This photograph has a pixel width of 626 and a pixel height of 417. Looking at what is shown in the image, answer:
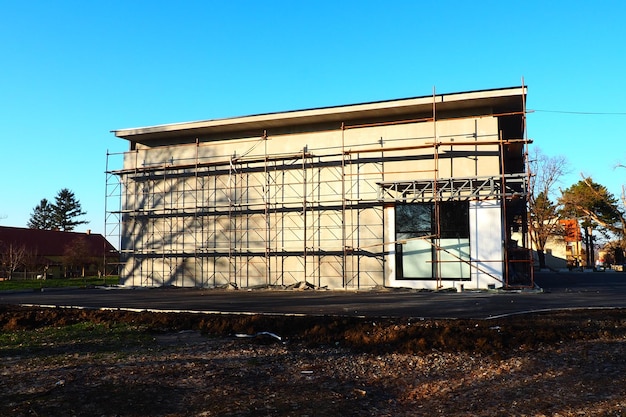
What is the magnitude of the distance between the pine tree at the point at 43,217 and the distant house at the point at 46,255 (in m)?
28.8

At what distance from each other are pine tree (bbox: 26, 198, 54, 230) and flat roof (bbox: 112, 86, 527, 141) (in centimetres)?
6351

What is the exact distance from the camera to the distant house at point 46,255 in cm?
4284

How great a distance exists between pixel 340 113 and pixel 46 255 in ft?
134

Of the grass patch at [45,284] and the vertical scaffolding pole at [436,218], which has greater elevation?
the vertical scaffolding pole at [436,218]

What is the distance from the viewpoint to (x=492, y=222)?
2041cm

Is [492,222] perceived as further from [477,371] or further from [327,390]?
[327,390]

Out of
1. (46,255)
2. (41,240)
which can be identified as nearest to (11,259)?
(46,255)

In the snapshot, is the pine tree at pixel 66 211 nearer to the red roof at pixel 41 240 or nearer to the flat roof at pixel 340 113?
the red roof at pixel 41 240

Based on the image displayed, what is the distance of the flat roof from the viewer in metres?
21.3

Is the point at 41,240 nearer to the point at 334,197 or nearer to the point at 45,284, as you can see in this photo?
the point at 45,284

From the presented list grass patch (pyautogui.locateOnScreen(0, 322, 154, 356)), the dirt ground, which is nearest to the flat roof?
the dirt ground

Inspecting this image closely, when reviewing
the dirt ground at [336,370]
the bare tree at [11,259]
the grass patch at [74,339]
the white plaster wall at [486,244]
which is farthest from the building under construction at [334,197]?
the bare tree at [11,259]

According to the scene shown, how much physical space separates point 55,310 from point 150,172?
1476 cm

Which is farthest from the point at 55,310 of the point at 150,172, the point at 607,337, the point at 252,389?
the point at 150,172
